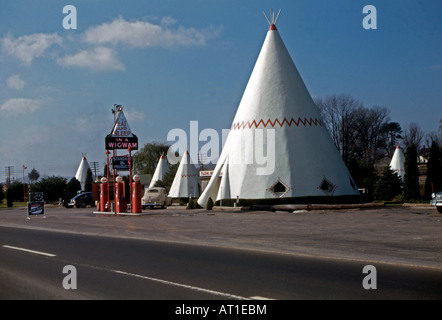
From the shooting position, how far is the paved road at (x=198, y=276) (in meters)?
6.43

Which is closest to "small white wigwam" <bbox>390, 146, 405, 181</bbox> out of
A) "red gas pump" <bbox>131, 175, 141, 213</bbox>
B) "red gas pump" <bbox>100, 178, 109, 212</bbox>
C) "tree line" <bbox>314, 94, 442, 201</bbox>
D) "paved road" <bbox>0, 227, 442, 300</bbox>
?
"tree line" <bbox>314, 94, 442, 201</bbox>

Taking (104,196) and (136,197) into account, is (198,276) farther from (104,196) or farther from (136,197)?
(104,196)

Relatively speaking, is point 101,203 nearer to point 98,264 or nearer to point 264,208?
point 264,208

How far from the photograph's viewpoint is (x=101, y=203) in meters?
33.9

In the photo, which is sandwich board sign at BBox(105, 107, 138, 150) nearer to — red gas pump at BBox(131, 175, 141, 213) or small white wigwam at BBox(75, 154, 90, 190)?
red gas pump at BBox(131, 175, 141, 213)

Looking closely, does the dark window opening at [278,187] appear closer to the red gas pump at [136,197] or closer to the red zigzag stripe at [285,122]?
the red zigzag stripe at [285,122]

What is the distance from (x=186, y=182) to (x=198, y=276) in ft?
151

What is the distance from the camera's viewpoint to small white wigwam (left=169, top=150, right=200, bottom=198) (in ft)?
175

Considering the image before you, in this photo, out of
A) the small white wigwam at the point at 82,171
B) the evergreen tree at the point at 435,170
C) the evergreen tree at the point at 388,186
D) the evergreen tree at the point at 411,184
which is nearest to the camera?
the evergreen tree at the point at 411,184

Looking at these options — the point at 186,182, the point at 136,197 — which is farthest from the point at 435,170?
the point at 186,182

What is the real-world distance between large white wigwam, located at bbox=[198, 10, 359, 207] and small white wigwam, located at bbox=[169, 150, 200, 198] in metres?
19.8

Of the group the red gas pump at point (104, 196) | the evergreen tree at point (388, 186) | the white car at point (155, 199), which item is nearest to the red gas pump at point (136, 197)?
the red gas pump at point (104, 196)

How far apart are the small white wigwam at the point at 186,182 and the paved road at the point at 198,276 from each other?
1650 inches

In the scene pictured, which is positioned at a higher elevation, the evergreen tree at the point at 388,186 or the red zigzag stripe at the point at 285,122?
the red zigzag stripe at the point at 285,122
